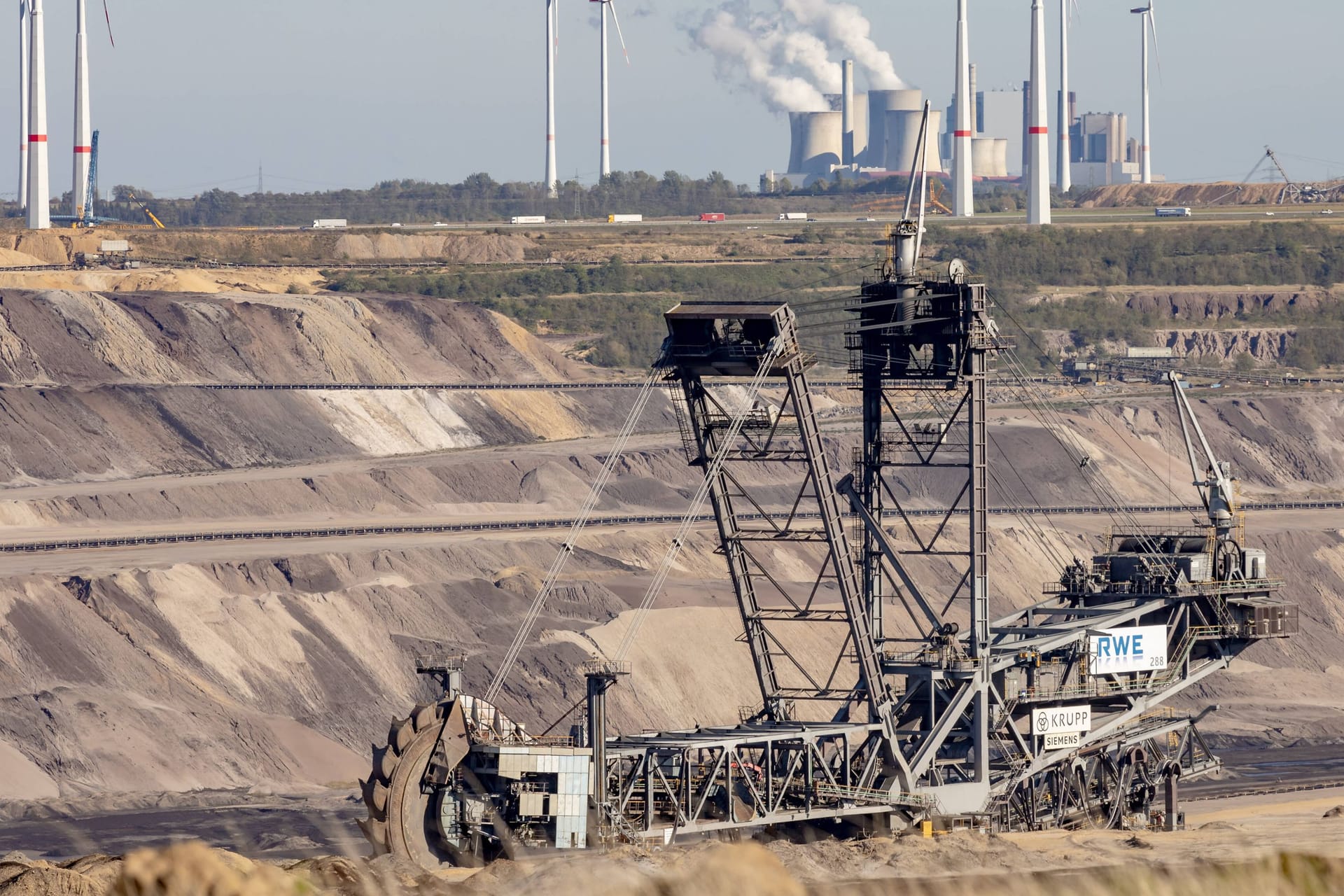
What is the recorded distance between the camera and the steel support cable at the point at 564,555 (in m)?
48.2

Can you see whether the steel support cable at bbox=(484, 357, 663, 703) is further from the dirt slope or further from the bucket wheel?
the bucket wheel

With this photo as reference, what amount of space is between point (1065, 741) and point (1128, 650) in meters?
2.90

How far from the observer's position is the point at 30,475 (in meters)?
110

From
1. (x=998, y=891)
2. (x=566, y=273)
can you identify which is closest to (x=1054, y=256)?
(x=566, y=273)

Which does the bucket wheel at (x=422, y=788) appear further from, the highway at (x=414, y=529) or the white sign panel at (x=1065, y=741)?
the highway at (x=414, y=529)

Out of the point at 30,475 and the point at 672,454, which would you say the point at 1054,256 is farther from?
the point at 30,475

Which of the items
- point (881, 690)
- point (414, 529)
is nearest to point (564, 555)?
point (881, 690)

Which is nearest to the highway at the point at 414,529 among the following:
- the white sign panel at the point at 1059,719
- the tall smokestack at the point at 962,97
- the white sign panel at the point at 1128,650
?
the white sign panel at the point at 1128,650

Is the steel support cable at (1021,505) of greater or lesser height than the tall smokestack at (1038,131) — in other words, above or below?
below

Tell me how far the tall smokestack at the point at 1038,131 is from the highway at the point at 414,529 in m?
61.5

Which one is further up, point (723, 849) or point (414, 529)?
point (723, 849)

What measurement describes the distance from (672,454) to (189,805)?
202 feet

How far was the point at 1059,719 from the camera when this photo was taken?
52.0 meters

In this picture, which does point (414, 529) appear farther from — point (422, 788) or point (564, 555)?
point (422, 788)
